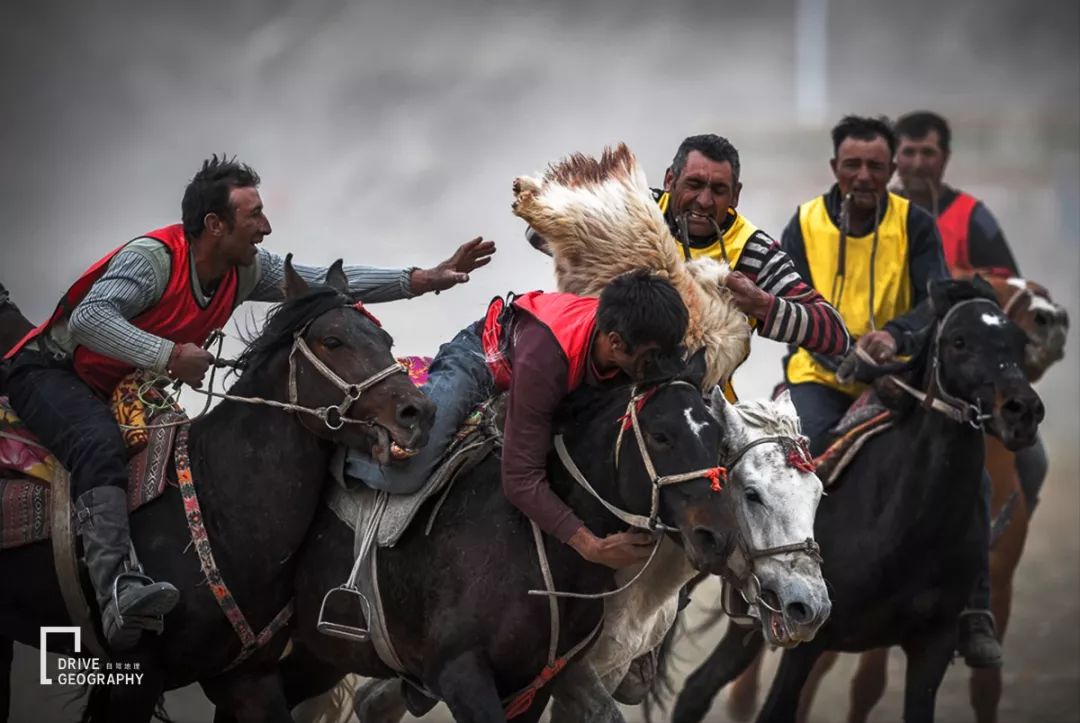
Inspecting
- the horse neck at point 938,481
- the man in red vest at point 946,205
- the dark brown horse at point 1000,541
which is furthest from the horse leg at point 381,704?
the man in red vest at point 946,205

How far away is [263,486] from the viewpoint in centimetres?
591

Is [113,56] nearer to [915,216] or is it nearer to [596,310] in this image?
[915,216]

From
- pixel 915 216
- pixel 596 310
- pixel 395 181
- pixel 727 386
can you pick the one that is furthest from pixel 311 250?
pixel 596 310

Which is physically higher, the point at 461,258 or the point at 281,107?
the point at 281,107

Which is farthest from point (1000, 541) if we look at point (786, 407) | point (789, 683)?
point (786, 407)

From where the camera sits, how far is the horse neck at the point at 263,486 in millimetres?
5895

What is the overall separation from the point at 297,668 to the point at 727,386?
1.93 metres

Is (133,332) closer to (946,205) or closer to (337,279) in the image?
(337,279)

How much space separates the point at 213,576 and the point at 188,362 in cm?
71

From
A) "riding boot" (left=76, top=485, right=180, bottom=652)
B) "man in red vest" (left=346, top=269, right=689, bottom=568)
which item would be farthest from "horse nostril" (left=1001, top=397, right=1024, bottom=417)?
"riding boot" (left=76, top=485, right=180, bottom=652)

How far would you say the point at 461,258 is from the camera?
6.43 metres

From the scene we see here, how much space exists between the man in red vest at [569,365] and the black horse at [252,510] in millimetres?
315

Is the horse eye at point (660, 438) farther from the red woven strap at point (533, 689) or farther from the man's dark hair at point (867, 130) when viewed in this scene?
the man's dark hair at point (867, 130)

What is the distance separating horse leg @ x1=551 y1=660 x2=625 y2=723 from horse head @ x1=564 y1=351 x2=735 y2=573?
859 millimetres
